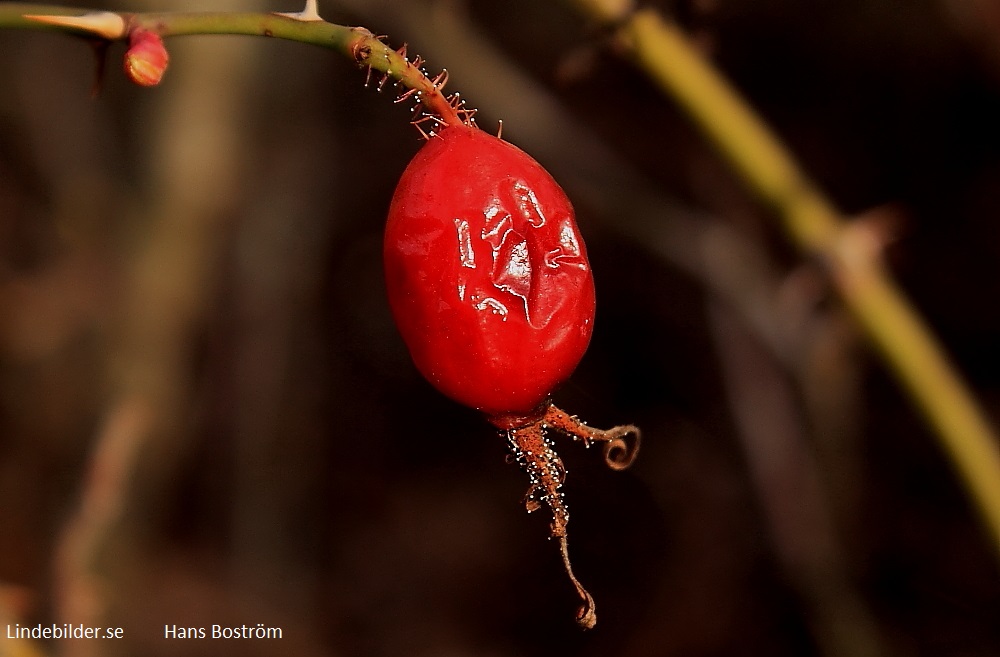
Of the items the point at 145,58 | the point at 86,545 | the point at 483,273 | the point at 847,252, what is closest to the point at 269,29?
the point at 145,58

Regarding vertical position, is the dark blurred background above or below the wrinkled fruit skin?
below

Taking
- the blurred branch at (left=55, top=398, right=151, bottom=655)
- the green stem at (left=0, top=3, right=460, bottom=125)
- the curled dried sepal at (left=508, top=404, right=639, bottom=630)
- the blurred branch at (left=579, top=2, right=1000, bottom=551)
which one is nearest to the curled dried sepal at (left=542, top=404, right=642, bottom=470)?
the curled dried sepal at (left=508, top=404, right=639, bottom=630)

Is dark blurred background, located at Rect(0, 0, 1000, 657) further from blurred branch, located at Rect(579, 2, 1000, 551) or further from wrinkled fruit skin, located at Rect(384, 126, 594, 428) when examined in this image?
wrinkled fruit skin, located at Rect(384, 126, 594, 428)

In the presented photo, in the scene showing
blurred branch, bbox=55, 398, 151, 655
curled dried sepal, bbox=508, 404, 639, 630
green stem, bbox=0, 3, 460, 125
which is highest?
green stem, bbox=0, 3, 460, 125

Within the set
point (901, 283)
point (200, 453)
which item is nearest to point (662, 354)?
point (901, 283)

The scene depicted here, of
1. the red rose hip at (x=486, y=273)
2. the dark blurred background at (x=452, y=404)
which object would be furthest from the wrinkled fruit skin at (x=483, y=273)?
the dark blurred background at (x=452, y=404)

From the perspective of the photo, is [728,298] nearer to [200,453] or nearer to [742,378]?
[742,378]

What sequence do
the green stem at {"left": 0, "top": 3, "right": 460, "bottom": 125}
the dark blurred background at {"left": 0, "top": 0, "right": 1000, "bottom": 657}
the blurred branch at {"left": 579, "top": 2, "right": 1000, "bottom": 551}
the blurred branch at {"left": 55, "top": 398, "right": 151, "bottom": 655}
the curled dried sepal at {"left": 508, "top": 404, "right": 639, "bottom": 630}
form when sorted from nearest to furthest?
the green stem at {"left": 0, "top": 3, "right": 460, "bottom": 125} < the curled dried sepal at {"left": 508, "top": 404, "right": 639, "bottom": 630} < the blurred branch at {"left": 579, "top": 2, "right": 1000, "bottom": 551} < the blurred branch at {"left": 55, "top": 398, "right": 151, "bottom": 655} < the dark blurred background at {"left": 0, "top": 0, "right": 1000, "bottom": 657}
